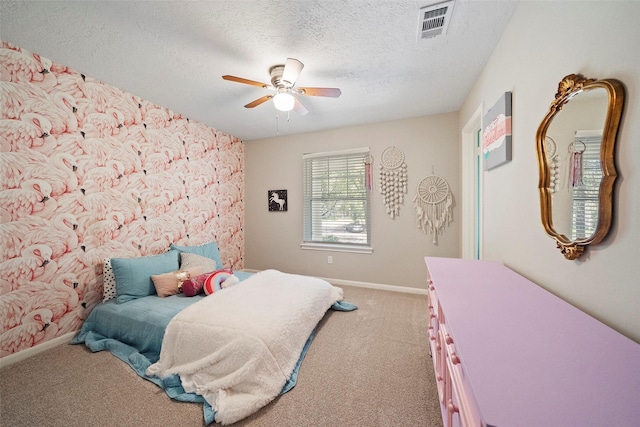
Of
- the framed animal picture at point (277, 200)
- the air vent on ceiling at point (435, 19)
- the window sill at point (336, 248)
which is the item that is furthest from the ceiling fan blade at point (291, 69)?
the window sill at point (336, 248)

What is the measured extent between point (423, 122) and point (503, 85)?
5.03ft

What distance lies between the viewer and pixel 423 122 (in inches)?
122

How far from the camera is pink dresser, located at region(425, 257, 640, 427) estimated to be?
44 cm

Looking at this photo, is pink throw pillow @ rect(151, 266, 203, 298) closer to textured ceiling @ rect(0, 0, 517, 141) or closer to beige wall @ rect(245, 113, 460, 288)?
beige wall @ rect(245, 113, 460, 288)

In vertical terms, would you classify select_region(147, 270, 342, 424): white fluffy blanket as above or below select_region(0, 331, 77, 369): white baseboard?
above

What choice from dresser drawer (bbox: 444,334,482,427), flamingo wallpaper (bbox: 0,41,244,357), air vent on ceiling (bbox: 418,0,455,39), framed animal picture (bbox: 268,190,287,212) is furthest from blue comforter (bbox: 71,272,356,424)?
air vent on ceiling (bbox: 418,0,455,39)

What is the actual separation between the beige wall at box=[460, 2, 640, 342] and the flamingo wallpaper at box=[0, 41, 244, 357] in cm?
341

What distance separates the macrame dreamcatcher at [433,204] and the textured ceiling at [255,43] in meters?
1.00

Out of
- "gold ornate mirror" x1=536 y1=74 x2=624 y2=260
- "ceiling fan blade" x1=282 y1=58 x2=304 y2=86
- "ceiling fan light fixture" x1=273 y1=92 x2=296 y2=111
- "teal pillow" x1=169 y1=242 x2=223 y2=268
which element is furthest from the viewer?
"teal pillow" x1=169 y1=242 x2=223 y2=268

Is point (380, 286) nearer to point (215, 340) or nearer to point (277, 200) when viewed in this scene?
point (277, 200)

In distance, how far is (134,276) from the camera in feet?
7.40

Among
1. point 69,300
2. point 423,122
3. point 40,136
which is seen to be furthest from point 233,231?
point 423,122

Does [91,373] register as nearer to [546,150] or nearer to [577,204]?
[577,204]

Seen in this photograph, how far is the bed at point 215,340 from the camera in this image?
144cm
